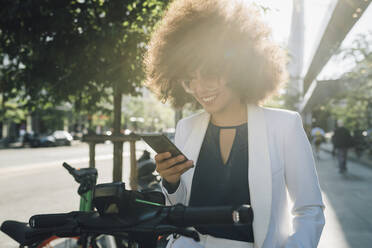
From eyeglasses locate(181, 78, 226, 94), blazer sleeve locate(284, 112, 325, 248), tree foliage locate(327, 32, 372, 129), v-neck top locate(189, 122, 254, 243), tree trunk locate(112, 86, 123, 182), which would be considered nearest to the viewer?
blazer sleeve locate(284, 112, 325, 248)

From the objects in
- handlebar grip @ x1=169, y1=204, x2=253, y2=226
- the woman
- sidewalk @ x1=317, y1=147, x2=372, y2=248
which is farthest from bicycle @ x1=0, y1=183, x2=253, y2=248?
sidewalk @ x1=317, y1=147, x2=372, y2=248

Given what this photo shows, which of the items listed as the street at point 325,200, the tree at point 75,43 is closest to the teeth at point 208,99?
the tree at point 75,43

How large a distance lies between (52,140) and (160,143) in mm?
33669

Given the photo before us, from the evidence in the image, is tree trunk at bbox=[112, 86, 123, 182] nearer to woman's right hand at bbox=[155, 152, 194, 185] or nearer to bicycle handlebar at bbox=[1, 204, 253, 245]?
woman's right hand at bbox=[155, 152, 194, 185]

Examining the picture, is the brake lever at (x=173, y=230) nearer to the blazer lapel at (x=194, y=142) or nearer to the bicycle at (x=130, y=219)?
the bicycle at (x=130, y=219)

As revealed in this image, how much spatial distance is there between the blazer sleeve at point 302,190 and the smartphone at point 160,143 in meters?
0.50

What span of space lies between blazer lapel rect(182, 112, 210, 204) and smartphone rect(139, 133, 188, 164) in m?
0.37

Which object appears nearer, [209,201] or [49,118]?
[209,201]

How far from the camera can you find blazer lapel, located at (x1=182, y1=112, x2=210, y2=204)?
1.59m

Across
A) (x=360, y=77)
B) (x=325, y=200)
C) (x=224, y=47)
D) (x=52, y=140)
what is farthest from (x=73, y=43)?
(x=52, y=140)

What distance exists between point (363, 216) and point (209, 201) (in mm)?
6153

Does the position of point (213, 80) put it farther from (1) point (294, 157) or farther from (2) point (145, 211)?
(2) point (145, 211)

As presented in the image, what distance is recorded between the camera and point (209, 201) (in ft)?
5.03

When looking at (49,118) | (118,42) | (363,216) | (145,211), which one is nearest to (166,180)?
(145,211)
